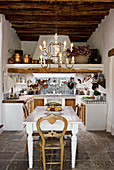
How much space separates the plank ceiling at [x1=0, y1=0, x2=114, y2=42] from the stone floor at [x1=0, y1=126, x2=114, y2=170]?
2828 mm

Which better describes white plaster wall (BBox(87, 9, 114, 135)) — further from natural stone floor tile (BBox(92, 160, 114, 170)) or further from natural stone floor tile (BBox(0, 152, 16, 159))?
natural stone floor tile (BBox(0, 152, 16, 159))

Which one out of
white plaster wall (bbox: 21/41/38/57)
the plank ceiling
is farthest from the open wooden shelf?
white plaster wall (bbox: 21/41/38/57)

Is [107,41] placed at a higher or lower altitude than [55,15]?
lower

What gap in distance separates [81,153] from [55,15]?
3717 mm

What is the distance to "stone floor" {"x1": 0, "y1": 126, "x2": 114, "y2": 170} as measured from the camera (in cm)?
290

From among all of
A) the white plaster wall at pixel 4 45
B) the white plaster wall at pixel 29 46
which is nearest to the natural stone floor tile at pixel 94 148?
the white plaster wall at pixel 4 45

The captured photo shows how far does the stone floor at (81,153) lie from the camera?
9.51 feet

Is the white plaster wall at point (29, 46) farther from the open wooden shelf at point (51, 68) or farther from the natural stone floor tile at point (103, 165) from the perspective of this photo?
the natural stone floor tile at point (103, 165)

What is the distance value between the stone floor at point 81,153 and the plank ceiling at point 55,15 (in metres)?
2.83

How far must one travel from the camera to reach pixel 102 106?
5.01 m

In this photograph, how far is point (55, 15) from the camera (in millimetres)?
4918

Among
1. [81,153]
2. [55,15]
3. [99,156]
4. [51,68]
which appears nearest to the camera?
[99,156]

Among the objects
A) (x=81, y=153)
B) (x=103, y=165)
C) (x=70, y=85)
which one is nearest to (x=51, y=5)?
(x=81, y=153)

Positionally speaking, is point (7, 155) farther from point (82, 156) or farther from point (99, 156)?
point (99, 156)
